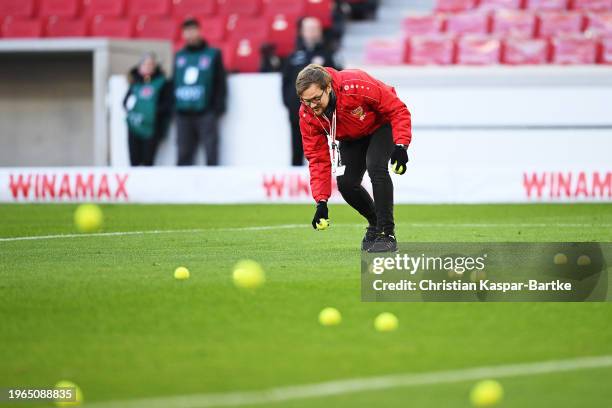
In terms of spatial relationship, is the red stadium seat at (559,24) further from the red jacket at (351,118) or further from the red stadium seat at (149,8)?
the red jacket at (351,118)

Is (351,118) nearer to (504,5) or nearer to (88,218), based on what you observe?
(88,218)

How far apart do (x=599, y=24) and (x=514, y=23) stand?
53.7 inches

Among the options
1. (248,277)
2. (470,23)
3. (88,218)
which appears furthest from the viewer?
(470,23)

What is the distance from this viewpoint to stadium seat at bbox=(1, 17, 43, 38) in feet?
72.5

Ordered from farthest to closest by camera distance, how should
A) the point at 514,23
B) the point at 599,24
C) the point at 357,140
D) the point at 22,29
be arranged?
the point at 22,29 < the point at 514,23 < the point at 599,24 < the point at 357,140

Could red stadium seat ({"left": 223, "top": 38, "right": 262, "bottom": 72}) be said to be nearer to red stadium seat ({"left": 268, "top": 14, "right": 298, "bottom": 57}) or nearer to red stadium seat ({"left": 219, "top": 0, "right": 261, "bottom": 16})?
red stadium seat ({"left": 268, "top": 14, "right": 298, "bottom": 57})

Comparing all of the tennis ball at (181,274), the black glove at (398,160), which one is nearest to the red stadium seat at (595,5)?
the black glove at (398,160)

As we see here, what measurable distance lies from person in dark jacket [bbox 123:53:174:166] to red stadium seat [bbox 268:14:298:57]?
2.27 meters

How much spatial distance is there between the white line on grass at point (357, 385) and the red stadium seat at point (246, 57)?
1544cm

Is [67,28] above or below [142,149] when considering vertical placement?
above

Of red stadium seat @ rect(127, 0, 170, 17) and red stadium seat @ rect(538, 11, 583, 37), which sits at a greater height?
red stadium seat @ rect(127, 0, 170, 17)

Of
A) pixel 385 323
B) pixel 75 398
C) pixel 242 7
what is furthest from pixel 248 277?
pixel 242 7

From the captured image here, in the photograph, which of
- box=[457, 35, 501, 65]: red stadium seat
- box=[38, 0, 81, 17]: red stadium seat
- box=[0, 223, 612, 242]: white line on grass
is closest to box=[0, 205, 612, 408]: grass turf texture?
box=[0, 223, 612, 242]: white line on grass

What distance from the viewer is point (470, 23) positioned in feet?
65.4
